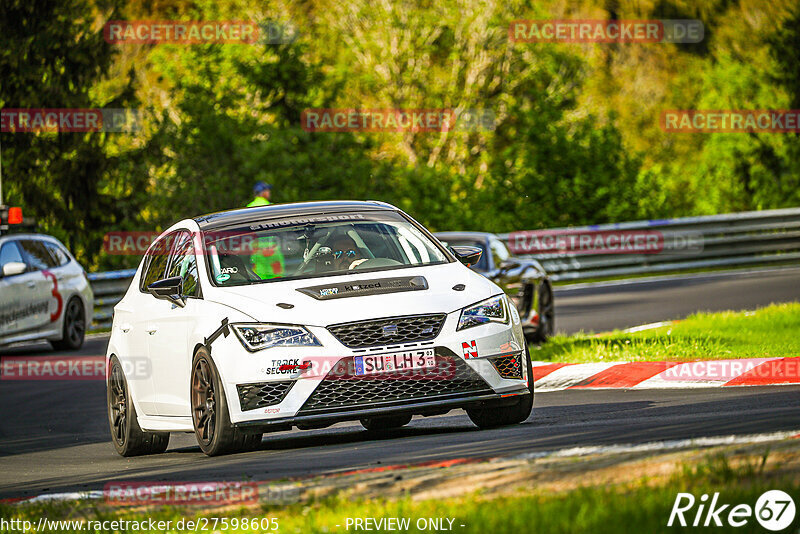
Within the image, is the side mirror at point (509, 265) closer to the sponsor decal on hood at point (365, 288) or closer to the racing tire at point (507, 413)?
the racing tire at point (507, 413)

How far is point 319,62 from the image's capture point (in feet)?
139

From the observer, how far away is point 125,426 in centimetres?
1096

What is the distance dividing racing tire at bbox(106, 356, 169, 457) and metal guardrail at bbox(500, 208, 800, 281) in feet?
60.3

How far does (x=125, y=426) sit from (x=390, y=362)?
107 inches

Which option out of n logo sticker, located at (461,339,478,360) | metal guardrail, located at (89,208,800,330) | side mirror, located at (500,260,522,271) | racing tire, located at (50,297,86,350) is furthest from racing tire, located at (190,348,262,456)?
metal guardrail, located at (89,208,800,330)

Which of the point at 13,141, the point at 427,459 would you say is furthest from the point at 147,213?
the point at 427,459

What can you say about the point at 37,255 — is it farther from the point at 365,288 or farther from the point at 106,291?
the point at 365,288

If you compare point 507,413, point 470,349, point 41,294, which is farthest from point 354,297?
point 41,294

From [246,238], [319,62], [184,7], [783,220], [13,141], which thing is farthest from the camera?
[184,7]

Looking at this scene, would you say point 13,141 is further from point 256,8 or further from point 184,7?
point 184,7

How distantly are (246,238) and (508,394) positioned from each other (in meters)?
2.20

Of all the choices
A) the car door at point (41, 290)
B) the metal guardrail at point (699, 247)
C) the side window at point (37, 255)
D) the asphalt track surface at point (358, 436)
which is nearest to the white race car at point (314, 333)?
the asphalt track surface at point (358, 436)

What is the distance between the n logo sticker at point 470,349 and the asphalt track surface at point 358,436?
0.49 metres

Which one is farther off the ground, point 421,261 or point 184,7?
point 184,7
